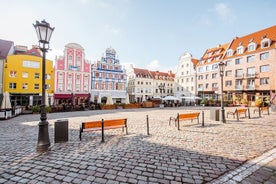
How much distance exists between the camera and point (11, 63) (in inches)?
1103

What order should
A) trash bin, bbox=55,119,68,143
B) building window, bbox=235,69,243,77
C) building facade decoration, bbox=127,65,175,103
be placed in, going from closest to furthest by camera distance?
trash bin, bbox=55,119,68,143
building window, bbox=235,69,243,77
building facade decoration, bbox=127,65,175,103

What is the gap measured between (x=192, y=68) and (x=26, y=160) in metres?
49.9

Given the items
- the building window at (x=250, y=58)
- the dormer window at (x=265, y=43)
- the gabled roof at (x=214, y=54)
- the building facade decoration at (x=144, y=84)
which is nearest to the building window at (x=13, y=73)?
the building facade decoration at (x=144, y=84)

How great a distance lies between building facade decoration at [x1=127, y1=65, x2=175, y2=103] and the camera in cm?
5275

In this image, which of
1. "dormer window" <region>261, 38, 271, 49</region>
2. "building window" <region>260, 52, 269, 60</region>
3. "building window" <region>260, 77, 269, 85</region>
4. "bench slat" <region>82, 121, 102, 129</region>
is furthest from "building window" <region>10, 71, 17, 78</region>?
"dormer window" <region>261, 38, 271, 49</region>

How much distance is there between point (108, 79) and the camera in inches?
1538

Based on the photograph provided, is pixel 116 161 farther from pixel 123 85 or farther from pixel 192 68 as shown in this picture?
pixel 192 68

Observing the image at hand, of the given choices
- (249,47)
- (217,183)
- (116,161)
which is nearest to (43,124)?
(116,161)

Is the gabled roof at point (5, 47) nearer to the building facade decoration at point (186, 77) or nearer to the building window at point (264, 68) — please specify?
the building facade decoration at point (186, 77)

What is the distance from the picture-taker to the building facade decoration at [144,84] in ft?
173

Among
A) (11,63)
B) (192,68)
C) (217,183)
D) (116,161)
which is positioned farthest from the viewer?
(192,68)

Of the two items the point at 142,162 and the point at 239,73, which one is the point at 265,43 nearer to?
the point at 239,73

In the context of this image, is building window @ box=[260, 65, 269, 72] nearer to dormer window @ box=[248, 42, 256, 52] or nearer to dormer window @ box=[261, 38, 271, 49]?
dormer window @ box=[261, 38, 271, 49]

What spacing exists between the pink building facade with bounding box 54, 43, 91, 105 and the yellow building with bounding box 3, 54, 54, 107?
5.25 feet
